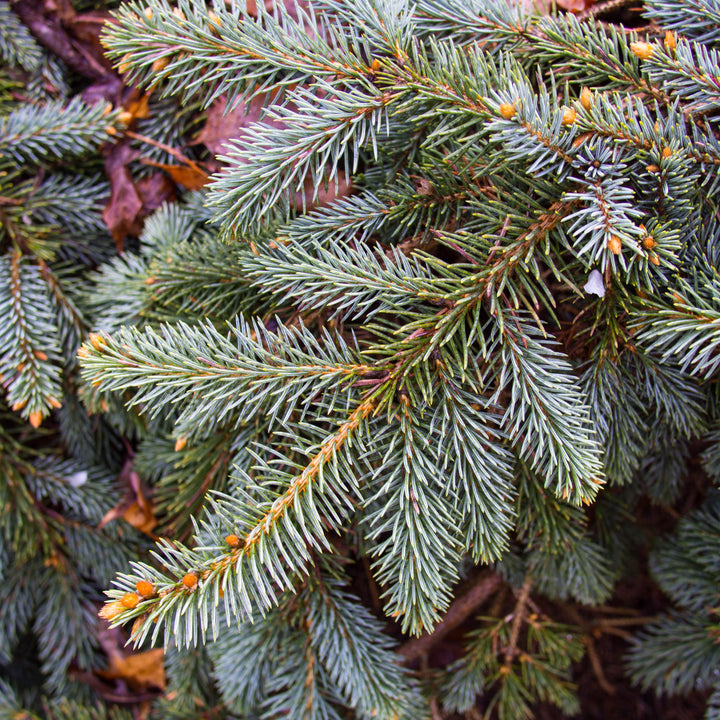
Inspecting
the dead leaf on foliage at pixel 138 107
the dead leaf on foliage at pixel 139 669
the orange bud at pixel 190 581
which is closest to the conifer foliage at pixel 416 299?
the orange bud at pixel 190 581

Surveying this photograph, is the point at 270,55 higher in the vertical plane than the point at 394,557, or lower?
higher

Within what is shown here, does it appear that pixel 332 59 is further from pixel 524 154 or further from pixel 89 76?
pixel 89 76

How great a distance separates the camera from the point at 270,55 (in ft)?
2.51

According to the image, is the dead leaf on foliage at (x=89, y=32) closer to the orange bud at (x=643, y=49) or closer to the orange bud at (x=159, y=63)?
the orange bud at (x=159, y=63)

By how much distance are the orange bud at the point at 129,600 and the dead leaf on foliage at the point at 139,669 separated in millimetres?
872

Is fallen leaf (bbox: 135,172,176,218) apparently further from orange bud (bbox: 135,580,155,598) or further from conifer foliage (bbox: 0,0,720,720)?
orange bud (bbox: 135,580,155,598)

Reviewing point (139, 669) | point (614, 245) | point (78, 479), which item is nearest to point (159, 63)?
point (614, 245)

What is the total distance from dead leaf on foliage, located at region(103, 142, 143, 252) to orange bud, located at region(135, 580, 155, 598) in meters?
0.86

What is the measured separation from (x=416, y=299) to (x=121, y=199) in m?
0.83

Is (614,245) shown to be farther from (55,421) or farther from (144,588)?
(55,421)

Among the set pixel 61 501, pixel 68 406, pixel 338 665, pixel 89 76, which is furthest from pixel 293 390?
pixel 89 76

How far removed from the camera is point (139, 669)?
136cm

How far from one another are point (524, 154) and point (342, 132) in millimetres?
251

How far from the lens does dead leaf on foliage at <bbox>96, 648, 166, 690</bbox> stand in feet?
4.42
